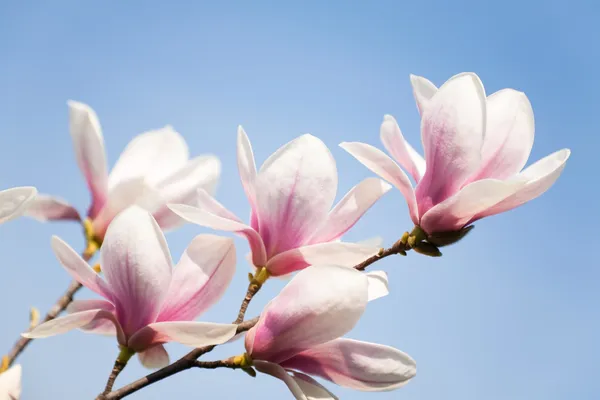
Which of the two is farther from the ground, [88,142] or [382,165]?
[382,165]

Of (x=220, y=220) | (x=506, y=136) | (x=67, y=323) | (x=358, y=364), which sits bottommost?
(x=67, y=323)

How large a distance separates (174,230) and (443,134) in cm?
61

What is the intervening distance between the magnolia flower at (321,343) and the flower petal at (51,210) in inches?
26.9

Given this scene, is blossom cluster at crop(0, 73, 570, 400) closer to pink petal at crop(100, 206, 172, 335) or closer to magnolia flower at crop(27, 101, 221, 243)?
pink petal at crop(100, 206, 172, 335)

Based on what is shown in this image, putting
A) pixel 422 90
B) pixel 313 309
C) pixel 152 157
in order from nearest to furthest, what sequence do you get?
1. pixel 313 309
2. pixel 422 90
3. pixel 152 157

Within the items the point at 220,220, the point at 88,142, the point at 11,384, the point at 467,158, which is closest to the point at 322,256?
the point at 220,220

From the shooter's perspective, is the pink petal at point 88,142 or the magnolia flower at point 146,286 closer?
the magnolia flower at point 146,286

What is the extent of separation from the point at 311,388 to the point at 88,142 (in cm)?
75

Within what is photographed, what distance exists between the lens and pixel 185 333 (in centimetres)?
97

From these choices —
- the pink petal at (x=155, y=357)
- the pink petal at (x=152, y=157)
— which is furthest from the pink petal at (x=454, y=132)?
the pink petal at (x=152, y=157)

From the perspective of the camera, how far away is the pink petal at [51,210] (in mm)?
1509

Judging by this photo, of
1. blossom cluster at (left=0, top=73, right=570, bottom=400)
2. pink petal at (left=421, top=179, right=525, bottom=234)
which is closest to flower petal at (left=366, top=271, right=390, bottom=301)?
blossom cluster at (left=0, top=73, right=570, bottom=400)

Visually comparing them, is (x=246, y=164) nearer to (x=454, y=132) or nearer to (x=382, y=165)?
(x=382, y=165)

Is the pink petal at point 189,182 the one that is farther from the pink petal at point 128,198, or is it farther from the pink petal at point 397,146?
the pink petal at point 397,146
